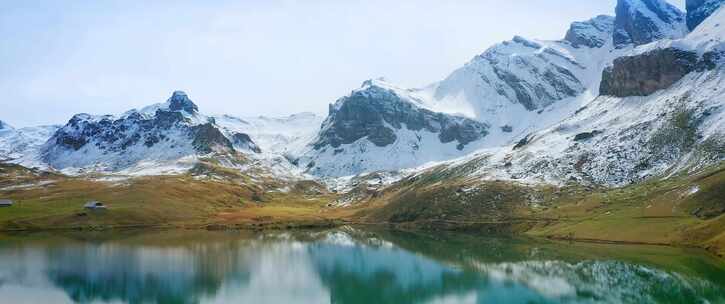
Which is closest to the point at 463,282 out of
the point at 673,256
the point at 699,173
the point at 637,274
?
the point at 637,274

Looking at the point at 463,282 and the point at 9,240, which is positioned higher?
the point at 9,240

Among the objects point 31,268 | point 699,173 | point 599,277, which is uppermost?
point 699,173

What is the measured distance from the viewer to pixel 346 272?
131 meters

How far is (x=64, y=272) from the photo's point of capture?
369 feet

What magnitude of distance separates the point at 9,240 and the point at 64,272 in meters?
62.4

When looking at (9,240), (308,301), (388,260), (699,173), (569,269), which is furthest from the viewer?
(699,173)

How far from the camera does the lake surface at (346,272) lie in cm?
9712

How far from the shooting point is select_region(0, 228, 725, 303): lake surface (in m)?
97.1

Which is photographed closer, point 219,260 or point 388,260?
point 219,260

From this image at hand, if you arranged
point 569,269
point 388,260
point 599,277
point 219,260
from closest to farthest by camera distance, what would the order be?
1. point 599,277
2. point 569,269
3. point 219,260
4. point 388,260

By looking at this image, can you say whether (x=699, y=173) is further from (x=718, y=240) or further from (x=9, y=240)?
(x=9, y=240)

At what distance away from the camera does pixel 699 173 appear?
599 feet

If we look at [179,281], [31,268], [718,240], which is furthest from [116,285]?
[718,240]

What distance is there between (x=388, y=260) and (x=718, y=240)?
2646 inches
